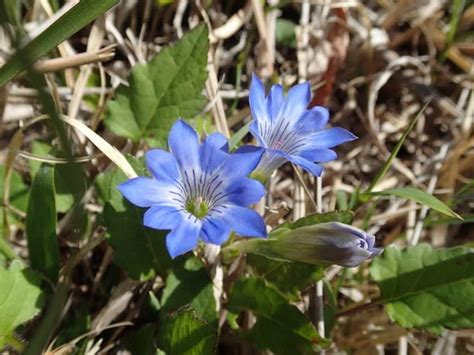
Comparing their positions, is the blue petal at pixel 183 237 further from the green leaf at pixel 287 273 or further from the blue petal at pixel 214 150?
the green leaf at pixel 287 273

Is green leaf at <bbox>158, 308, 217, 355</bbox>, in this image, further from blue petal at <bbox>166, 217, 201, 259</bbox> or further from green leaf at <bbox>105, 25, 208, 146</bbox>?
green leaf at <bbox>105, 25, 208, 146</bbox>

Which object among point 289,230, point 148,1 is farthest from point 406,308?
point 148,1

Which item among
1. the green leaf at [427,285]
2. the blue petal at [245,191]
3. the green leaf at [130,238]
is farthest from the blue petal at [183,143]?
the green leaf at [427,285]

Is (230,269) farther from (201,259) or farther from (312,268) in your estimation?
(312,268)

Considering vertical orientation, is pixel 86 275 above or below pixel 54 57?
below

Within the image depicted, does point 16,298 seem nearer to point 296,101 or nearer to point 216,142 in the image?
point 216,142

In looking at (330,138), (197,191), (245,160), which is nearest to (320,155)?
(330,138)
